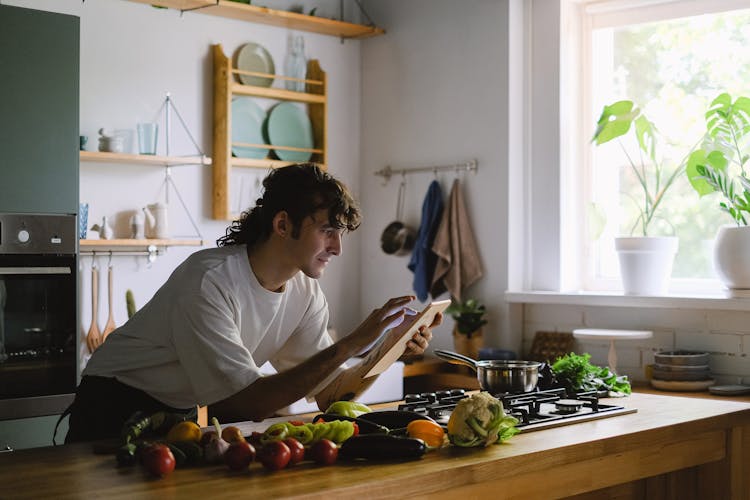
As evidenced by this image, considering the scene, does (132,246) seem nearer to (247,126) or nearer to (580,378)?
(247,126)

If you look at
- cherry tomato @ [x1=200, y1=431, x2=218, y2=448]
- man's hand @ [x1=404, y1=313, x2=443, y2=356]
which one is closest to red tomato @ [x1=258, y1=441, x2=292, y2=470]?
cherry tomato @ [x1=200, y1=431, x2=218, y2=448]

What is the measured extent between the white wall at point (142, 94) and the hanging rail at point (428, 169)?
30.7 inches

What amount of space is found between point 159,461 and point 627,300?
9.39 feet

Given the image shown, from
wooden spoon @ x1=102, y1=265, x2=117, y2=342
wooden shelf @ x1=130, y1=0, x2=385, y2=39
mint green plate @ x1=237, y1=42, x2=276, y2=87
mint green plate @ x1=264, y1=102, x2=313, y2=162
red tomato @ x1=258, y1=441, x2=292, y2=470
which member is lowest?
red tomato @ x1=258, y1=441, x2=292, y2=470

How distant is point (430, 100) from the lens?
526 centimetres

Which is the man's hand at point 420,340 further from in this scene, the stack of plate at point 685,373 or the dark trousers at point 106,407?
the stack of plate at point 685,373

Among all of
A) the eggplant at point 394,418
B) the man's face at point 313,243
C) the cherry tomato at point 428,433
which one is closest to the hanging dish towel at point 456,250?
the man's face at point 313,243

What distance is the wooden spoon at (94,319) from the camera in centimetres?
451

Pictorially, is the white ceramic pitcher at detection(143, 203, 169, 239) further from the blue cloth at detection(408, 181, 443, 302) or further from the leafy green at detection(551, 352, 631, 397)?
the leafy green at detection(551, 352, 631, 397)

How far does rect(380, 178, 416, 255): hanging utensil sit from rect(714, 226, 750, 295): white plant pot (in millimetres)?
1680

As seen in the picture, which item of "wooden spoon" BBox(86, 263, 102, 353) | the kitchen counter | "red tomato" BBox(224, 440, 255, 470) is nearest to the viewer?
the kitchen counter

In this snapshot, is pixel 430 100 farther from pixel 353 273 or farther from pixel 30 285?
pixel 30 285

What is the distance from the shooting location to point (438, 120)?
205 inches

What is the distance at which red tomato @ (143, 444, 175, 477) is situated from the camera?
197cm
